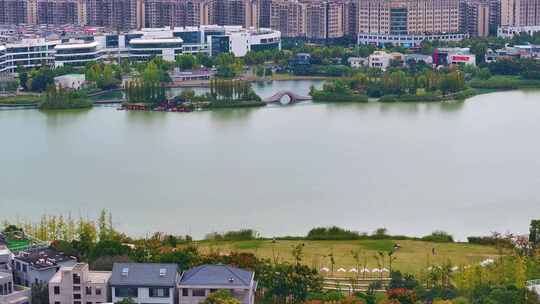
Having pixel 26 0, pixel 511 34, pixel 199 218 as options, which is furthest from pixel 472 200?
pixel 26 0

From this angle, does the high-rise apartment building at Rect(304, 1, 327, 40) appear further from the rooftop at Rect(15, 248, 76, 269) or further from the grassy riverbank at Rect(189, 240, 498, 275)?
the rooftop at Rect(15, 248, 76, 269)

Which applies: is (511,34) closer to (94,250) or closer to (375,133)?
(375,133)

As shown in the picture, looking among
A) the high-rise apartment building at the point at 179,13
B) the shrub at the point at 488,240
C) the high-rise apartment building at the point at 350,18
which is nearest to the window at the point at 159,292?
the shrub at the point at 488,240

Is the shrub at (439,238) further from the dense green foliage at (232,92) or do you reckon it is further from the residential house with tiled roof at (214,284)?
the dense green foliage at (232,92)

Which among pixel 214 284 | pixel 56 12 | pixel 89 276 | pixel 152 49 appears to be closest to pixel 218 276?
pixel 214 284

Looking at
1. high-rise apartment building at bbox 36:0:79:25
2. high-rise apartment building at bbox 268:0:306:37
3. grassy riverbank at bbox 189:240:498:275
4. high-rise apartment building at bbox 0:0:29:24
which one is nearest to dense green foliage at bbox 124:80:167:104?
grassy riverbank at bbox 189:240:498:275
